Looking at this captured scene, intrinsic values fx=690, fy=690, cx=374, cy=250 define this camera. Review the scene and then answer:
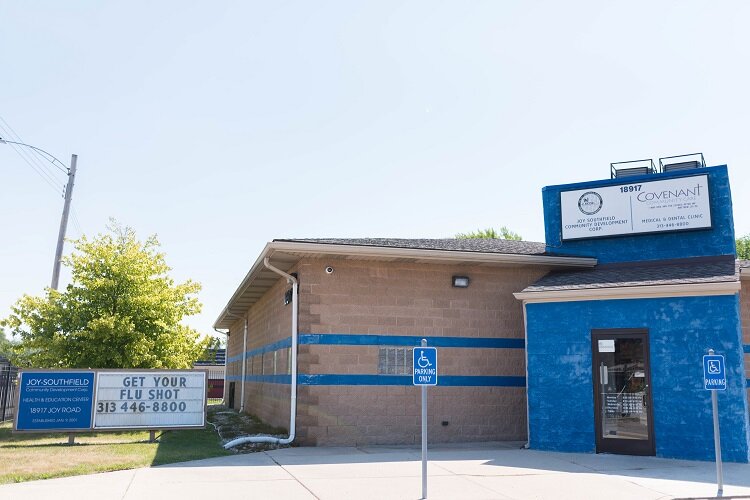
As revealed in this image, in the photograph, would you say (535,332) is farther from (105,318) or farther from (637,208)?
(105,318)

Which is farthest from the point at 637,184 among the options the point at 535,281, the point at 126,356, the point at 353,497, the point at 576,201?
the point at 126,356

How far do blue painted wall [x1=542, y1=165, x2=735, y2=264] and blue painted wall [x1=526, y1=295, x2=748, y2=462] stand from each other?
2.97 m

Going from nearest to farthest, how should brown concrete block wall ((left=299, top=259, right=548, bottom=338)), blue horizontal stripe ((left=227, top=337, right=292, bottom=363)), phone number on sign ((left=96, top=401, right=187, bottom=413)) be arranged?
1. phone number on sign ((left=96, top=401, right=187, bottom=413))
2. brown concrete block wall ((left=299, top=259, right=548, bottom=338))
3. blue horizontal stripe ((left=227, top=337, right=292, bottom=363))

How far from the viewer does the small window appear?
15.5 metres

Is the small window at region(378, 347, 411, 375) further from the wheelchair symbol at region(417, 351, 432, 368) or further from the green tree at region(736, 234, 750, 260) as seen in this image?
the green tree at region(736, 234, 750, 260)

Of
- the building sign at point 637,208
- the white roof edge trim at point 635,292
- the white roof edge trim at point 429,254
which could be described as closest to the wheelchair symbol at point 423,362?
the white roof edge trim at point 429,254

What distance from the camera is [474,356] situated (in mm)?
16203

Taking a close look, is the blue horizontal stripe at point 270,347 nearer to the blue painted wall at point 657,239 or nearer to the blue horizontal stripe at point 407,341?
the blue horizontal stripe at point 407,341

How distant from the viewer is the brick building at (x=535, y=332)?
1382 centimetres

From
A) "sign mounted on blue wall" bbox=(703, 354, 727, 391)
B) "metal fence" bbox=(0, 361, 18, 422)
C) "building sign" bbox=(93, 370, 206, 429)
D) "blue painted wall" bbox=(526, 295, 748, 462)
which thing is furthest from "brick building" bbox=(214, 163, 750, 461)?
"metal fence" bbox=(0, 361, 18, 422)

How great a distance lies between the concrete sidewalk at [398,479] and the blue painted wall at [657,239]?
5416 millimetres

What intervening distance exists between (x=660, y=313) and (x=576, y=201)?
4.49 metres

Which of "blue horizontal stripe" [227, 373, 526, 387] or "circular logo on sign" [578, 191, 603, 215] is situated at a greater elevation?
"circular logo on sign" [578, 191, 603, 215]

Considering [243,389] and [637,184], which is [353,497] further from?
[243,389]
